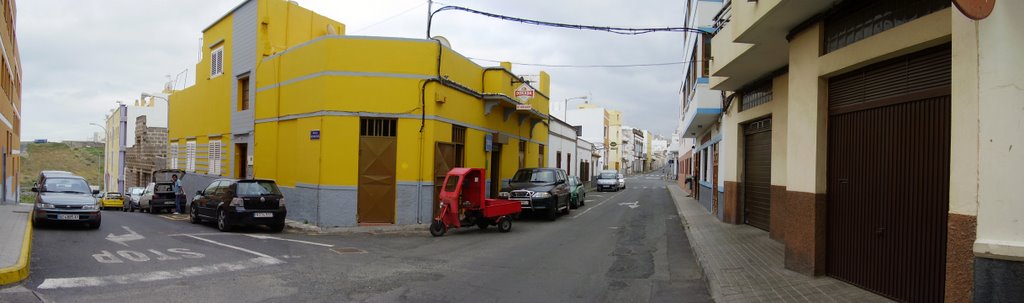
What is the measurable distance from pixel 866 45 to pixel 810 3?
982mm

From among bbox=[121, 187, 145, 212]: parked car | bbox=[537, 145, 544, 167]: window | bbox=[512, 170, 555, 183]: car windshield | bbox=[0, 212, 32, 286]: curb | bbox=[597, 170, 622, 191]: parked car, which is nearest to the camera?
bbox=[0, 212, 32, 286]: curb

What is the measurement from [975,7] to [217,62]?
23276 mm

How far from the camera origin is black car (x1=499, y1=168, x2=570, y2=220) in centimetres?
1731

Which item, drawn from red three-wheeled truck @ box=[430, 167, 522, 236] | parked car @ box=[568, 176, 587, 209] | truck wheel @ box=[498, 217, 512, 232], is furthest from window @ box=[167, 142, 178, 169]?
truck wheel @ box=[498, 217, 512, 232]

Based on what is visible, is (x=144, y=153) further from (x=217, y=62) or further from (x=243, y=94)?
(x=243, y=94)

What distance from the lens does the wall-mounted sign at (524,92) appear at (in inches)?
784

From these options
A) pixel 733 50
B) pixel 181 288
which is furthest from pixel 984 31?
pixel 181 288

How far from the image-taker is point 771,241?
1097 cm

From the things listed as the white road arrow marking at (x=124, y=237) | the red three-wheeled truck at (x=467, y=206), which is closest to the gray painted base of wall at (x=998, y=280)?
the red three-wheeled truck at (x=467, y=206)

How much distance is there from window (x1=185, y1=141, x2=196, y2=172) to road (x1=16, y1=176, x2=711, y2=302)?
395 inches

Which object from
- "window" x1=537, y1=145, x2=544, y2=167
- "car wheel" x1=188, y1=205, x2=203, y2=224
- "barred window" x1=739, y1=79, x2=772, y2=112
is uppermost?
"barred window" x1=739, y1=79, x2=772, y2=112

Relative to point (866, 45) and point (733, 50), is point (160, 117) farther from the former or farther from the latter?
point (866, 45)

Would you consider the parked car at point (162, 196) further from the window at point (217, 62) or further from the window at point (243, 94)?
the window at point (243, 94)

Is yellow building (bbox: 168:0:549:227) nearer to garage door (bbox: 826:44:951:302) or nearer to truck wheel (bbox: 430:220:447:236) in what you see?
truck wheel (bbox: 430:220:447:236)
